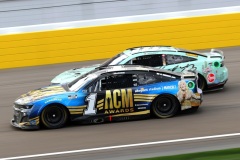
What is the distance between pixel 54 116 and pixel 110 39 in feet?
28.7

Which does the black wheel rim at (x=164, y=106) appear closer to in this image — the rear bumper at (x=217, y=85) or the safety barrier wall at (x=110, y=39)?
the rear bumper at (x=217, y=85)

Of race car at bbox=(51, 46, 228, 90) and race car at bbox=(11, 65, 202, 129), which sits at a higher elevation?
race car at bbox=(51, 46, 228, 90)

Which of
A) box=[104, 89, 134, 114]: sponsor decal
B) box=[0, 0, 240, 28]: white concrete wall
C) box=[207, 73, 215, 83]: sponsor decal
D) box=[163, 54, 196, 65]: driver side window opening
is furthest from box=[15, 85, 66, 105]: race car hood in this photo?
box=[0, 0, 240, 28]: white concrete wall

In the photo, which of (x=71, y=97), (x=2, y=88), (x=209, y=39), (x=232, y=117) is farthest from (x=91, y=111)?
(x=209, y=39)

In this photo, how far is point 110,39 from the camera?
21203 millimetres

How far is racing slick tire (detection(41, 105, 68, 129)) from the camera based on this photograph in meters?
12.7

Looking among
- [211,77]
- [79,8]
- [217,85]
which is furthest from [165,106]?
[79,8]

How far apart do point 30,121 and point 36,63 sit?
27.7 ft

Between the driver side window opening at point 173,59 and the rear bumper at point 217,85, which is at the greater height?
the driver side window opening at point 173,59

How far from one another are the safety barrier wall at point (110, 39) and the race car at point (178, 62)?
5.32 m

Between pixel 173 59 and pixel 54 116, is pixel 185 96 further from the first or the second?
pixel 54 116

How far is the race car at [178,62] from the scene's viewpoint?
605 inches

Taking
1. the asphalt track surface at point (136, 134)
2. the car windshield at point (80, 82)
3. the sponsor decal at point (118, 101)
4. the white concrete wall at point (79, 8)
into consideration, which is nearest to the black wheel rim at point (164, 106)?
the asphalt track surface at point (136, 134)

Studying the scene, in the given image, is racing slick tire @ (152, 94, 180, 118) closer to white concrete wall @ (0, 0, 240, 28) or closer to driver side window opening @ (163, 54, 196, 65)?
driver side window opening @ (163, 54, 196, 65)
